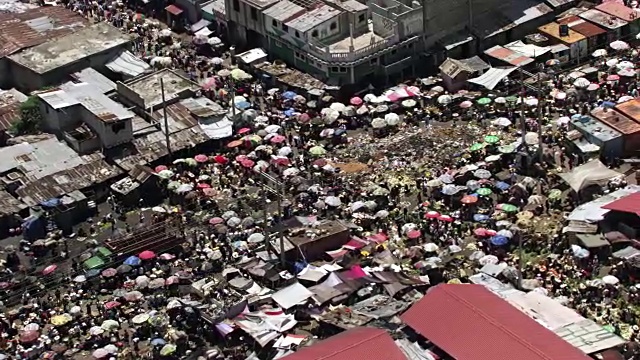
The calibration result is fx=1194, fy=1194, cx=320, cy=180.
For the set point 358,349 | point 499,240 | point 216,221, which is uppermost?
point 358,349

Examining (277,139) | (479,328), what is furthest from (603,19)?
(479,328)

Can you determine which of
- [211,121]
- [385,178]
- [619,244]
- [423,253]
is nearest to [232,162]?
[211,121]

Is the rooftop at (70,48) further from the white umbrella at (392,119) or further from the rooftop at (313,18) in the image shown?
the white umbrella at (392,119)

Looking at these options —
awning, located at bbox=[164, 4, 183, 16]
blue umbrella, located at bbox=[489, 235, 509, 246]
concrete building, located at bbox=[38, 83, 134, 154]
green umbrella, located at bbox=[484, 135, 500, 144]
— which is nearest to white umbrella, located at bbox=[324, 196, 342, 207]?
blue umbrella, located at bbox=[489, 235, 509, 246]

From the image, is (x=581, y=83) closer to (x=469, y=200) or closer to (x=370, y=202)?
(x=469, y=200)

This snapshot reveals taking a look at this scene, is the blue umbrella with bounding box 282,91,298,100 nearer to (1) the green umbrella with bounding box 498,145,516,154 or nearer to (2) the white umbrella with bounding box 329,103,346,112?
(2) the white umbrella with bounding box 329,103,346,112

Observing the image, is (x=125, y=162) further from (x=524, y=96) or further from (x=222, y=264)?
(x=524, y=96)

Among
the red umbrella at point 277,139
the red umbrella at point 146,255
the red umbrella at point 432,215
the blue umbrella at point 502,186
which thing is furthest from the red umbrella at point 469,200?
the red umbrella at point 146,255
